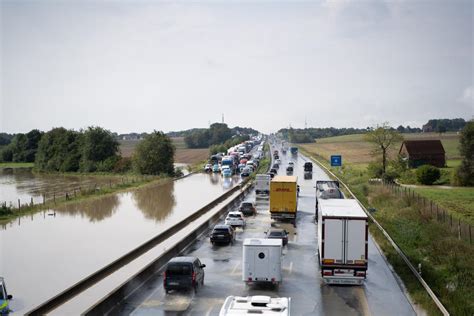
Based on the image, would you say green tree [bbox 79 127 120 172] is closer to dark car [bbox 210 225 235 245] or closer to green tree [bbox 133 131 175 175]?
green tree [bbox 133 131 175 175]

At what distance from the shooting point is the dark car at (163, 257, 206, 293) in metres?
20.0

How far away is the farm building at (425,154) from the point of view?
91562 millimetres

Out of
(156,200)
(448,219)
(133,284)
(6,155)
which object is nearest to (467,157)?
(448,219)

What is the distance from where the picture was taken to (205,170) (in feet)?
339

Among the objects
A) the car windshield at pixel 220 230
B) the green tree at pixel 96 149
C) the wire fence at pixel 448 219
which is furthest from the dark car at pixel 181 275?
the green tree at pixel 96 149

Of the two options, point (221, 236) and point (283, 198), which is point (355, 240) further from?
point (283, 198)

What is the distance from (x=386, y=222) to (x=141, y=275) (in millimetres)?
21058

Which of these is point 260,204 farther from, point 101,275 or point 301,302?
point 301,302

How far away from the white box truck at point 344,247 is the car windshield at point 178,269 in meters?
5.30

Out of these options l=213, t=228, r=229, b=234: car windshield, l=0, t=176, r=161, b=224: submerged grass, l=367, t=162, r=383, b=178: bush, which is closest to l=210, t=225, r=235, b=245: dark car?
l=213, t=228, r=229, b=234: car windshield

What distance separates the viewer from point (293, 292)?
20.8 meters

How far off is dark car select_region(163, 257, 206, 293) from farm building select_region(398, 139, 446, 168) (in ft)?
255

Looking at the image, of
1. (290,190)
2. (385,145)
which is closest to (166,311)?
(290,190)

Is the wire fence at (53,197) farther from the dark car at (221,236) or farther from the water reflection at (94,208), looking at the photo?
the dark car at (221,236)
